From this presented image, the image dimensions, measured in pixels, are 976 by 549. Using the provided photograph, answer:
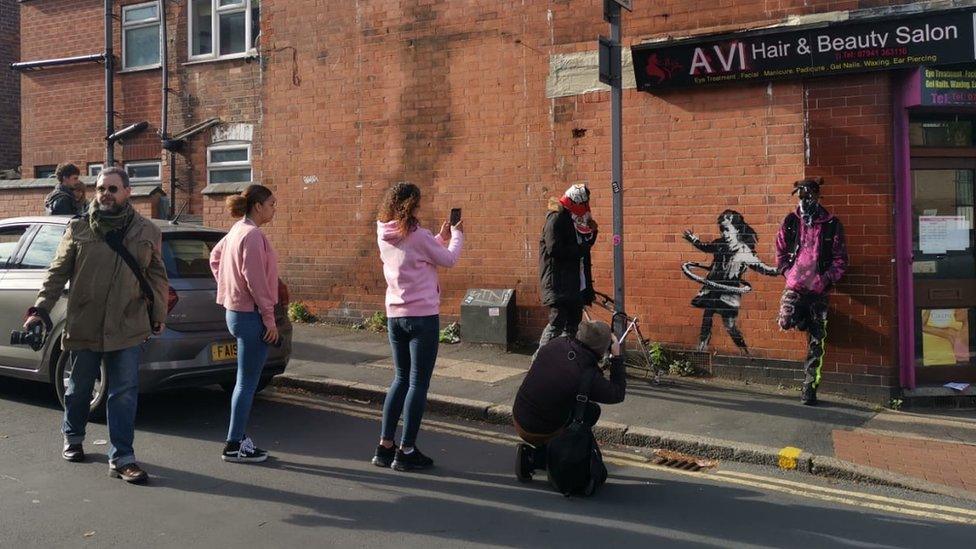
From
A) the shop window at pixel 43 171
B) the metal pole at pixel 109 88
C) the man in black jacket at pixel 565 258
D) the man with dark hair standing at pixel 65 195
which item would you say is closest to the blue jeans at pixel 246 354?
the man in black jacket at pixel 565 258

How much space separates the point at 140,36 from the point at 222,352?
29.1ft

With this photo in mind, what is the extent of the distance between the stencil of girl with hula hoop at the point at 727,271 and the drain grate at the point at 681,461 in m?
2.53

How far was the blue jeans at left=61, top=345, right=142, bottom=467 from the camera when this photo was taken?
535 cm

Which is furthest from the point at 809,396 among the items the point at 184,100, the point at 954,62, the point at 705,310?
the point at 184,100

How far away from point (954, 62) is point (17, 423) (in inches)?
327

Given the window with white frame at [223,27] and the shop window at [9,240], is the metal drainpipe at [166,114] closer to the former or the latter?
the window with white frame at [223,27]

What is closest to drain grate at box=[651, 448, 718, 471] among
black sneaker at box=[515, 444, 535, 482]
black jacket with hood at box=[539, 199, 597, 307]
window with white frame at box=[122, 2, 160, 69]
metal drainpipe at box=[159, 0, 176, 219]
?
black sneaker at box=[515, 444, 535, 482]

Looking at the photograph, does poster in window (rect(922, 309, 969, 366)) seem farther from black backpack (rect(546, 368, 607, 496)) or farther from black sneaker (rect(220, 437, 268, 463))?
black sneaker (rect(220, 437, 268, 463))

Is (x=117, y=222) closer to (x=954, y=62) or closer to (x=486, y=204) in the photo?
(x=486, y=204)

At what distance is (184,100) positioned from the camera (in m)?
13.0

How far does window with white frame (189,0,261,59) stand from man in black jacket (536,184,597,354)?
670 centimetres

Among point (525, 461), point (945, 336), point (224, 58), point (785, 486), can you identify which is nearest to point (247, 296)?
point (525, 461)

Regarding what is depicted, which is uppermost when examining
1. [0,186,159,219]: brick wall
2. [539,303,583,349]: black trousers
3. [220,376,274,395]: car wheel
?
[0,186,159,219]: brick wall

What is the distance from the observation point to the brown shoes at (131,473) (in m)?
5.29
